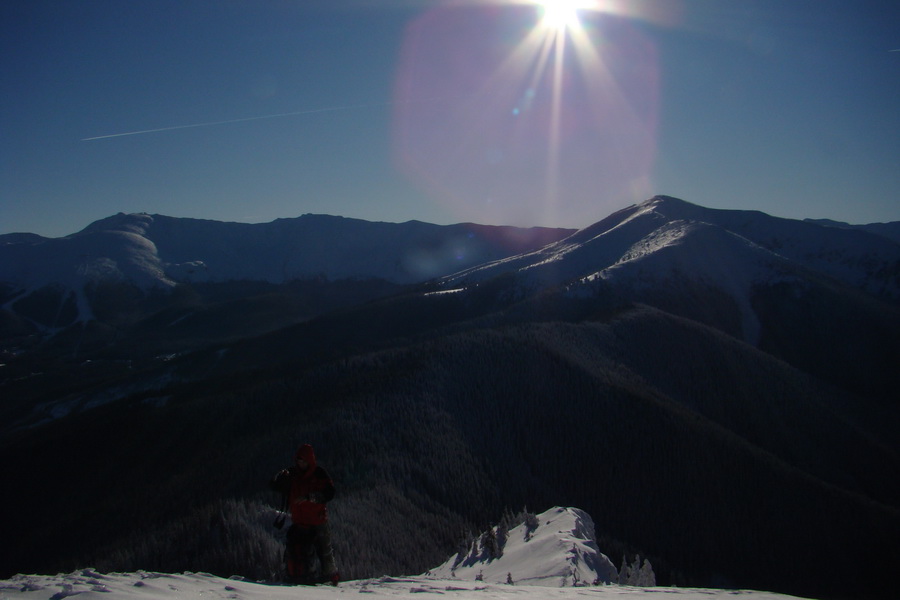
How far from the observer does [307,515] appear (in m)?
10.7

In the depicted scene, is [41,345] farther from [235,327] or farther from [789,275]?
[789,275]

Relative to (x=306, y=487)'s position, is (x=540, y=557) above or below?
below

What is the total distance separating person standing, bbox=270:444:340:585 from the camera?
10.5m

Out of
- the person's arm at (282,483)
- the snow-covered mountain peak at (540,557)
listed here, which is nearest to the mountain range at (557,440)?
the snow-covered mountain peak at (540,557)

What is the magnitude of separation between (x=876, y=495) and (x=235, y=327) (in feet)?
439

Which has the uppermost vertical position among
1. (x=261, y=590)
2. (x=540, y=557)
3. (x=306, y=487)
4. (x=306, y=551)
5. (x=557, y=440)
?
(x=306, y=487)

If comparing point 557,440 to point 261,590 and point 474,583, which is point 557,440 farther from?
point 261,590

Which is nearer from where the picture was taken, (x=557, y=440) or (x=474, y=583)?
(x=474, y=583)

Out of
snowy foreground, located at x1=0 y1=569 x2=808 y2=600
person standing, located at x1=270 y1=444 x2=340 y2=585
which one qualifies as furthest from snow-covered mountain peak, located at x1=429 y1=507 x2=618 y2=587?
person standing, located at x1=270 y1=444 x2=340 y2=585

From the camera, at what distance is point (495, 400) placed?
35.2m

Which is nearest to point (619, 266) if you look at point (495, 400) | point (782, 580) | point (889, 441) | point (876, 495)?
point (889, 441)

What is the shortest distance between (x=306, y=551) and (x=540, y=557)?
5.67 meters

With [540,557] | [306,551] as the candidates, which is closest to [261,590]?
[306,551]

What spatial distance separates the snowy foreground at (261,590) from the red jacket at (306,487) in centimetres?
129
